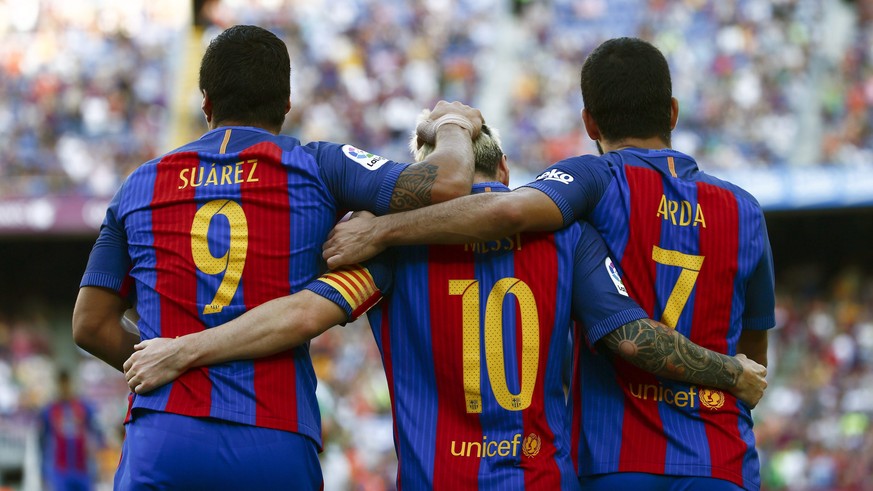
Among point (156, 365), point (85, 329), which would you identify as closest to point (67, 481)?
point (85, 329)

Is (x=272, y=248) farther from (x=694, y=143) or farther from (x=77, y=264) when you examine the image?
(x=77, y=264)

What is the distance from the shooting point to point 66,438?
12.1m

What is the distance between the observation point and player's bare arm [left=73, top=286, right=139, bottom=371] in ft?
12.6

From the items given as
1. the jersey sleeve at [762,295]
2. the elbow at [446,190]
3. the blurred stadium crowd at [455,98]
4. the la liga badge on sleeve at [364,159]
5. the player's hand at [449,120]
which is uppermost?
the blurred stadium crowd at [455,98]

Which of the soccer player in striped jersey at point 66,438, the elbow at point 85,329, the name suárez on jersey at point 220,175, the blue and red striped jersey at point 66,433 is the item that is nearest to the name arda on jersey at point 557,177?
the name suárez on jersey at point 220,175

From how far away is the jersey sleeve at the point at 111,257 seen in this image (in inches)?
149

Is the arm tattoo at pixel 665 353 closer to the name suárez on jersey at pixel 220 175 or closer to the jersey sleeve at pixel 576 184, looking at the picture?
the jersey sleeve at pixel 576 184

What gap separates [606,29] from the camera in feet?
67.1

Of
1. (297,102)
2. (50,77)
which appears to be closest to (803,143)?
(297,102)

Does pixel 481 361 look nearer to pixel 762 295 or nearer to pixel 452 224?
pixel 452 224

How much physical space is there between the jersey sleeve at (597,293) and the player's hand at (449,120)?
549 millimetres

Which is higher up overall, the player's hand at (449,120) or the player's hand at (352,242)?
the player's hand at (449,120)

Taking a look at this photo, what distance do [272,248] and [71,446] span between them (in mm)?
9411

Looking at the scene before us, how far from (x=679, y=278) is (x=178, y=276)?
65.9 inches
